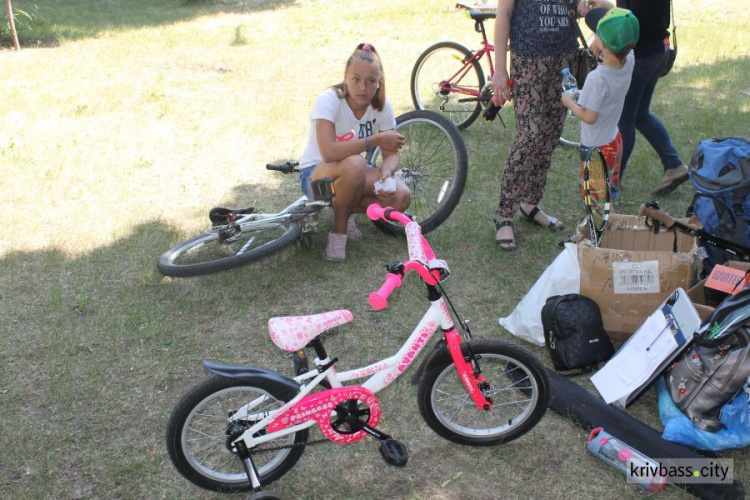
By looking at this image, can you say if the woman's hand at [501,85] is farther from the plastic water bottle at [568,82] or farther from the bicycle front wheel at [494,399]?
the bicycle front wheel at [494,399]

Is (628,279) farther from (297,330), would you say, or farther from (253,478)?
(253,478)

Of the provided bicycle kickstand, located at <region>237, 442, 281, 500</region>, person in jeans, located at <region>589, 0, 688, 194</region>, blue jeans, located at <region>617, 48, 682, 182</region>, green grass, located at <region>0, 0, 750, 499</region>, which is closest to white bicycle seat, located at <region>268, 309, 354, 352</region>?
bicycle kickstand, located at <region>237, 442, 281, 500</region>

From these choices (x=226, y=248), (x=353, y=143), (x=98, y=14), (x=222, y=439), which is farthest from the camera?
(x=98, y=14)

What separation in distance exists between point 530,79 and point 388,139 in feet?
3.16

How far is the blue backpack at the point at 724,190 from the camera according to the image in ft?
11.0

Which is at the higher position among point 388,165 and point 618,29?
point 618,29

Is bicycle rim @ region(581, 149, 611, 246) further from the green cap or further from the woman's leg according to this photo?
the green cap

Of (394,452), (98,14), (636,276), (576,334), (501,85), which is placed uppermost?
(98,14)

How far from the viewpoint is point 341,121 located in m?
3.87

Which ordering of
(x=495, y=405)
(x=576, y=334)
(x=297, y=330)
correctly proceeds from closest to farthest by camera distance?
(x=297, y=330)
(x=495, y=405)
(x=576, y=334)

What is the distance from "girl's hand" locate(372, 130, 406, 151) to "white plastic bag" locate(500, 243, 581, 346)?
3.84ft

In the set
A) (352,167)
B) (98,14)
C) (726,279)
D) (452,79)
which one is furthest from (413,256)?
(98,14)

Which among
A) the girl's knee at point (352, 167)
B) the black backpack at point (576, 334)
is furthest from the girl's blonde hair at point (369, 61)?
the black backpack at point (576, 334)

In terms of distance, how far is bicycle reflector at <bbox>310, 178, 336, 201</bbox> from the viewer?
384cm
